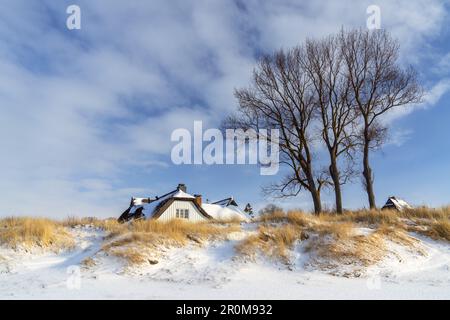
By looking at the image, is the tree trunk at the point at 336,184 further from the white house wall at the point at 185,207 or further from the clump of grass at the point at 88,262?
the white house wall at the point at 185,207

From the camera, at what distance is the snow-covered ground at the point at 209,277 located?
20.0 ft

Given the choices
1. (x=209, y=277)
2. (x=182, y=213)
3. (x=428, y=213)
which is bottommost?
(x=209, y=277)

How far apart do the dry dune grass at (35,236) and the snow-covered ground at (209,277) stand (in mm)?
307

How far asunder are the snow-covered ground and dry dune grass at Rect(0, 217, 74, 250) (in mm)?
307

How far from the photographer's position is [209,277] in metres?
7.35

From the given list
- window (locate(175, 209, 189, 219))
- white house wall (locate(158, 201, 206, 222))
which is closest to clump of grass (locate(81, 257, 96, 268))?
white house wall (locate(158, 201, 206, 222))

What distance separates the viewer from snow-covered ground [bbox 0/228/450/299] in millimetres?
6105

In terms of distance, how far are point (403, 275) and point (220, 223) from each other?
620 centimetres

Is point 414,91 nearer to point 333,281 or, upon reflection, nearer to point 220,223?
point 220,223

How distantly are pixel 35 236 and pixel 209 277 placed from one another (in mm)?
5118

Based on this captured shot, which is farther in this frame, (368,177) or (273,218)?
(368,177)

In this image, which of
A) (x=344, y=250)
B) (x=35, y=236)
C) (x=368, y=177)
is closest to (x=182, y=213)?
(x=368, y=177)

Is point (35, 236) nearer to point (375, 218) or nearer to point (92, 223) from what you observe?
point (92, 223)
